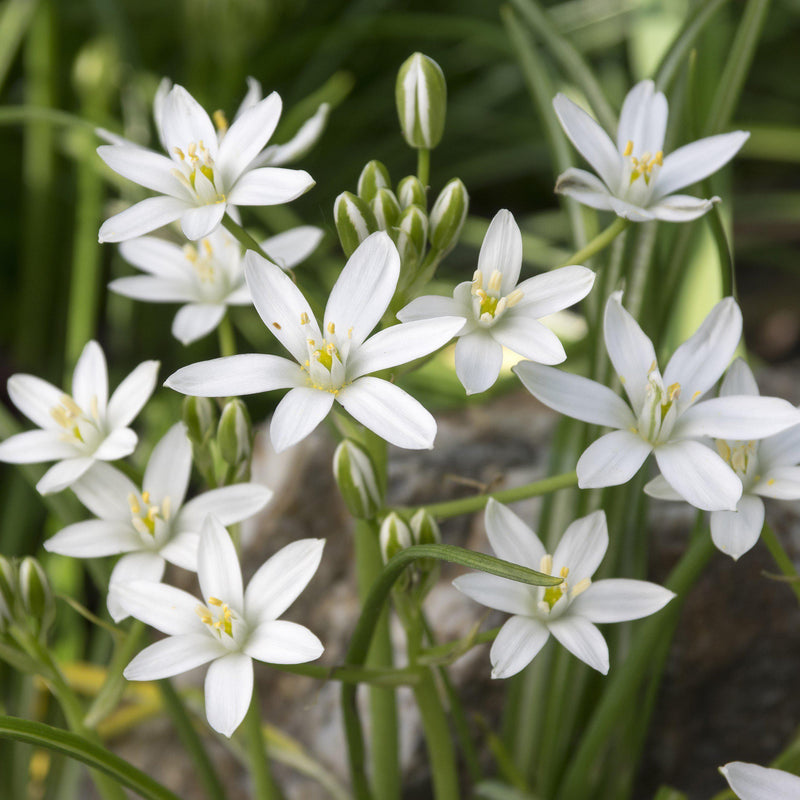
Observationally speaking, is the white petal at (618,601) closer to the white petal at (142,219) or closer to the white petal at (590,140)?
the white petal at (590,140)

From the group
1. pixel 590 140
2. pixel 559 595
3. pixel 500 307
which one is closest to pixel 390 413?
pixel 500 307

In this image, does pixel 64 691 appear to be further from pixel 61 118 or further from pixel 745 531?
pixel 61 118

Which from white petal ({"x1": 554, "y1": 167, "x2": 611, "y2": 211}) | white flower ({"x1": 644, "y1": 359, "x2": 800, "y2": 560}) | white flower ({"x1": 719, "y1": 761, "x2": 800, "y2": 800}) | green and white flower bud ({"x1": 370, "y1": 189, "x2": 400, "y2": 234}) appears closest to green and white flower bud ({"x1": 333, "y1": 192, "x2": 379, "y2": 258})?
green and white flower bud ({"x1": 370, "y1": 189, "x2": 400, "y2": 234})

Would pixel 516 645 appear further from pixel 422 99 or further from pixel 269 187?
pixel 422 99

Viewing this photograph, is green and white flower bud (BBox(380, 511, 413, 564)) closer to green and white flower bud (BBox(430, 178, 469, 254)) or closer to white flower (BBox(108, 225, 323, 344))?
green and white flower bud (BBox(430, 178, 469, 254))

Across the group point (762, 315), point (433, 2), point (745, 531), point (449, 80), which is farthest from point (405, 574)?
point (433, 2)

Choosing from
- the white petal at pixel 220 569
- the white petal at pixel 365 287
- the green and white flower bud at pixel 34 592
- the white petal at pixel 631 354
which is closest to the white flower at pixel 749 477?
the white petal at pixel 631 354
